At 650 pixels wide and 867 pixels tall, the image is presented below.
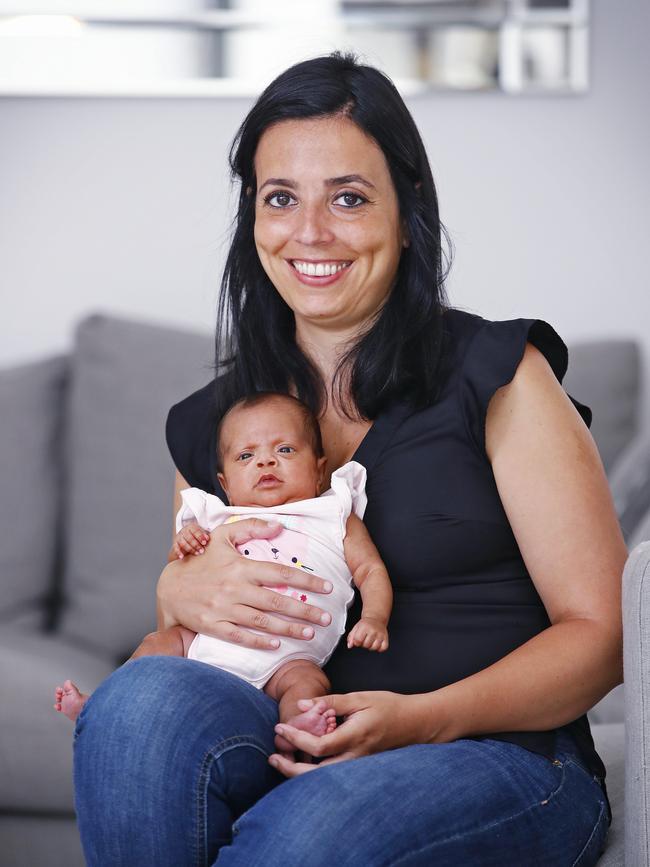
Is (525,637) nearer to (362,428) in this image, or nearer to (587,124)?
(362,428)

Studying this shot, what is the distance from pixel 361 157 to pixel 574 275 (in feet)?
4.00

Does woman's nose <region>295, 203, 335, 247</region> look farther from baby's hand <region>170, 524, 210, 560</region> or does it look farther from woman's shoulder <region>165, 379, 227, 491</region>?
baby's hand <region>170, 524, 210, 560</region>

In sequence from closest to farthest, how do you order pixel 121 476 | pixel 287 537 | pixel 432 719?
pixel 432 719, pixel 287 537, pixel 121 476

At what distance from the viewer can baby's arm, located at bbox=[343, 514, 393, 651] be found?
128 cm

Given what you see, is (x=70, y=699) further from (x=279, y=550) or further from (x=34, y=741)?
(x=34, y=741)

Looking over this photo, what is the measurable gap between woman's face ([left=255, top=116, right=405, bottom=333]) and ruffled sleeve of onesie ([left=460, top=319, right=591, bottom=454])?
190 mm

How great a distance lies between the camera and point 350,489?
4.73 ft

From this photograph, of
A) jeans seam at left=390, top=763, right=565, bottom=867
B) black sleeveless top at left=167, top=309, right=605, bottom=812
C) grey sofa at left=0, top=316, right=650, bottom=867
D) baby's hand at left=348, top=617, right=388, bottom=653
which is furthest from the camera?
grey sofa at left=0, top=316, right=650, bottom=867

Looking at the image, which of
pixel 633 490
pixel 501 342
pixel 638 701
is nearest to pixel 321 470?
pixel 501 342

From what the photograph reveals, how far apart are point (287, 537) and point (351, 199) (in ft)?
1.49

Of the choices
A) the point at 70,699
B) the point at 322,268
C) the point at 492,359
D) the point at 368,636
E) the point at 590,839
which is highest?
the point at 322,268

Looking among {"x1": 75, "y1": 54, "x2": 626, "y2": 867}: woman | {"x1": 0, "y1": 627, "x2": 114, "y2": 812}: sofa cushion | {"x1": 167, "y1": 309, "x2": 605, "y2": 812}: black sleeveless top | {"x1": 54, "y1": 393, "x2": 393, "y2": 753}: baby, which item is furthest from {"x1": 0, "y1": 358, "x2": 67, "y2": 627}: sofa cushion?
{"x1": 167, "y1": 309, "x2": 605, "y2": 812}: black sleeveless top

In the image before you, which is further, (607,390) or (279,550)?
(607,390)

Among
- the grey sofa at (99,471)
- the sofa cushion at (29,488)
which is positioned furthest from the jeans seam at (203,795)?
the sofa cushion at (29,488)
